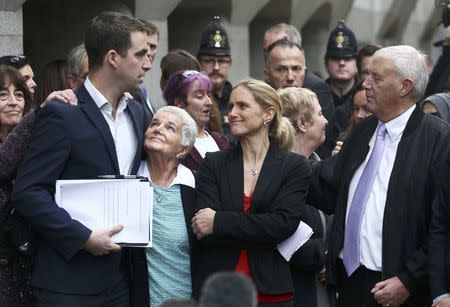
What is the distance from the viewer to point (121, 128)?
5238 mm

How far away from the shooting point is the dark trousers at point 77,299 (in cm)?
495

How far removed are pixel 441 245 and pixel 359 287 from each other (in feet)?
1.64

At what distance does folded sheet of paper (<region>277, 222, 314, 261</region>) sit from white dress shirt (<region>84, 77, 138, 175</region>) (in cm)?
85

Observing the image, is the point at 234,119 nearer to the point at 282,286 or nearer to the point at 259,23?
the point at 282,286

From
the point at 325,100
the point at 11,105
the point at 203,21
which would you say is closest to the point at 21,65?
the point at 11,105

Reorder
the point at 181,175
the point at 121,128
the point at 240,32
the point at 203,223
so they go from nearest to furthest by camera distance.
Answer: the point at 121,128, the point at 203,223, the point at 181,175, the point at 240,32

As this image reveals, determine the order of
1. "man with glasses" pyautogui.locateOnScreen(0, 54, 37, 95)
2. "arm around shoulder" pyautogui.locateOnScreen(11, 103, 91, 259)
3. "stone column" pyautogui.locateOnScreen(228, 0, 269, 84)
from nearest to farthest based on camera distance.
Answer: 1. "arm around shoulder" pyautogui.locateOnScreen(11, 103, 91, 259)
2. "man with glasses" pyautogui.locateOnScreen(0, 54, 37, 95)
3. "stone column" pyautogui.locateOnScreen(228, 0, 269, 84)

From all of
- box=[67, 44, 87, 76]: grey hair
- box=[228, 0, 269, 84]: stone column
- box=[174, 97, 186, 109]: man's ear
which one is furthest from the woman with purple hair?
box=[228, 0, 269, 84]: stone column

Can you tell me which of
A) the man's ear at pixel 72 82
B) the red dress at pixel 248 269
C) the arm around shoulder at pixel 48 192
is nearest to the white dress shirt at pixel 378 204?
the red dress at pixel 248 269

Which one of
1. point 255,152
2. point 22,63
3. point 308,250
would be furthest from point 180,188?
point 22,63

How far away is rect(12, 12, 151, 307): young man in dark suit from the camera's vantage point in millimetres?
4910

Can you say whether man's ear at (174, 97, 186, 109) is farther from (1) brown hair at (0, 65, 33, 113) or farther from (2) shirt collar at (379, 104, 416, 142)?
(2) shirt collar at (379, 104, 416, 142)

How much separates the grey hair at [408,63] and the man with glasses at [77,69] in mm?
1867

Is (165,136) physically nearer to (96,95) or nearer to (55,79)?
(96,95)
